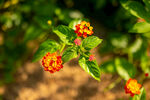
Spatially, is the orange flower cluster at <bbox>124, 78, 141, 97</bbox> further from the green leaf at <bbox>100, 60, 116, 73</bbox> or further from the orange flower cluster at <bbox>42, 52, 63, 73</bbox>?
the green leaf at <bbox>100, 60, 116, 73</bbox>

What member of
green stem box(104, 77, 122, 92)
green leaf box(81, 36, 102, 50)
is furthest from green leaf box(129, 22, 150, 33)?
green stem box(104, 77, 122, 92)

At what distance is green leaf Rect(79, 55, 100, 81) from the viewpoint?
4.31 feet

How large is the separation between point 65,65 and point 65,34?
1272 millimetres

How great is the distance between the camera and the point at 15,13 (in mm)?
2523

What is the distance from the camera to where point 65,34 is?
1411mm

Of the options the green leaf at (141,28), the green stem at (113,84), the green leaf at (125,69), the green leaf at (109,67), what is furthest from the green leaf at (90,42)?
the green stem at (113,84)

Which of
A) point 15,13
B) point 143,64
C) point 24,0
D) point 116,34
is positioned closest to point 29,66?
point 15,13

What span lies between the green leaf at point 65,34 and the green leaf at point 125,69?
847 millimetres

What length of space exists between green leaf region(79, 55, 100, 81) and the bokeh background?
39.9 inches

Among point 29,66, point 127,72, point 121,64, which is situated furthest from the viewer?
point 29,66

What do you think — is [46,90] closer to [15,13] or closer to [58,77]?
[58,77]

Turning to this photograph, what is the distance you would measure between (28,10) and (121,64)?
1481 mm

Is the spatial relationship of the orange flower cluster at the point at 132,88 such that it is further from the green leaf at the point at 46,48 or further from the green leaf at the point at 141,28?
the green leaf at the point at 46,48

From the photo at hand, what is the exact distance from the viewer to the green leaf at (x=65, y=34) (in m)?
1.40
